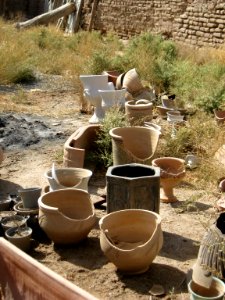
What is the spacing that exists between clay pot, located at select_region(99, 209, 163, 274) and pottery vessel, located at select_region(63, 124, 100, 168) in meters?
1.70

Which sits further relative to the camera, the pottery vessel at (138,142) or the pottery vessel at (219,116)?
the pottery vessel at (219,116)

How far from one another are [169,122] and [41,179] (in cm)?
241

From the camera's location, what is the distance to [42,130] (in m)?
7.78

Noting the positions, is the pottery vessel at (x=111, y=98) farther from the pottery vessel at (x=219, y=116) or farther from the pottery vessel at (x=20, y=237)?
the pottery vessel at (x=20, y=237)

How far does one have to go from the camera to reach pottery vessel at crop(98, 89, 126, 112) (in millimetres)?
7743

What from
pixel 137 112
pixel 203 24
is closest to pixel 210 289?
pixel 137 112

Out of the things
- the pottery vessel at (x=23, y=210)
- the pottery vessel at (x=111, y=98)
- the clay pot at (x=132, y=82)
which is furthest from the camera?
the clay pot at (x=132, y=82)

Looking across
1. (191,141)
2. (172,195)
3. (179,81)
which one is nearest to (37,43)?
(179,81)

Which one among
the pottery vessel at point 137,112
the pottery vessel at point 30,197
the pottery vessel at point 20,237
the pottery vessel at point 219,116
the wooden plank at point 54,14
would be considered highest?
the wooden plank at point 54,14

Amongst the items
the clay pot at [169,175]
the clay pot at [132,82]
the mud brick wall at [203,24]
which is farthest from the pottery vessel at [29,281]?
the mud brick wall at [203,24]

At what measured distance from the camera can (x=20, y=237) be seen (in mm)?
4504

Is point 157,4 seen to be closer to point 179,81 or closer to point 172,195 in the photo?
point 179,81

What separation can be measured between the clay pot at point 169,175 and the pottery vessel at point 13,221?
1.40 meters

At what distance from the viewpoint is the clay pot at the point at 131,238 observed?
4.04m
